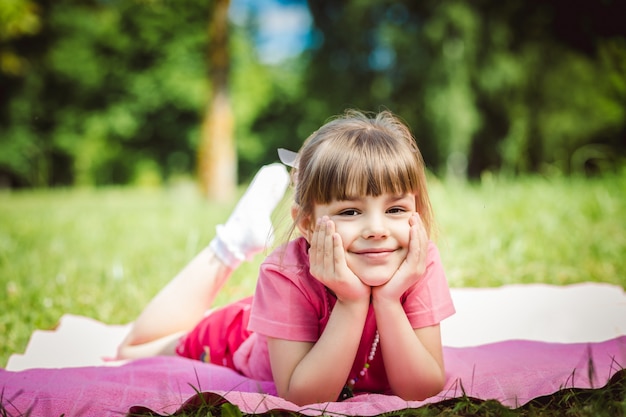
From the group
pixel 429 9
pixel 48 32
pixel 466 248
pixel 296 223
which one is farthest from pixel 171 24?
pixel 296 223

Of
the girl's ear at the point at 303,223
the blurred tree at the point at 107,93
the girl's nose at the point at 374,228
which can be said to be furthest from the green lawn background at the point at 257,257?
the blurred tree at the point at 107,93

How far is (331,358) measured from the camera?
1.50 m

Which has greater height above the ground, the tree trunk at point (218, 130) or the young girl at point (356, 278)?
the tree trunk at point (218, 130)

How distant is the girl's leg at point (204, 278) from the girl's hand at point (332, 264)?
0.66 meters

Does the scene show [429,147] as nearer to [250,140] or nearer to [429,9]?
[429,9]

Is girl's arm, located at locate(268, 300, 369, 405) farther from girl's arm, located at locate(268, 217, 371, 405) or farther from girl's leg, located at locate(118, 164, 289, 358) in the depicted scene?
girl's leg, located at locate(118, 164, 289, 358)

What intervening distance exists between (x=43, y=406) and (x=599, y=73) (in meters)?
15.7

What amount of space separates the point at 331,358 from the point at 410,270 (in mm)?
305

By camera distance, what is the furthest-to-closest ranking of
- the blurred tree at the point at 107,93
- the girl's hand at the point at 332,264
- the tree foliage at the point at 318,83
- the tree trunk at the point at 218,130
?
the blurred tree at the point at 107,93
the tree foliage at the point at 318,83
the tree trunk at the point at 218,130
the girl's hand at the point at 332,264

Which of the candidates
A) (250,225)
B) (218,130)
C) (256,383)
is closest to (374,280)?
(256,383)

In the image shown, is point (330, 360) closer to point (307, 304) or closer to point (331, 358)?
point (331, 358)

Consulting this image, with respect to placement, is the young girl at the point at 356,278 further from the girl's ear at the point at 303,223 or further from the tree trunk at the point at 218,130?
the tree trunk at the point at 218,130

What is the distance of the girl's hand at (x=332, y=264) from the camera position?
1.49 m

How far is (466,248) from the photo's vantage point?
12.3 ft
